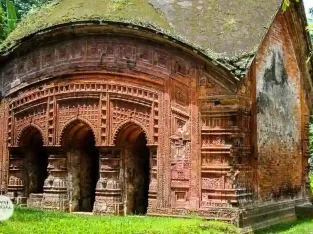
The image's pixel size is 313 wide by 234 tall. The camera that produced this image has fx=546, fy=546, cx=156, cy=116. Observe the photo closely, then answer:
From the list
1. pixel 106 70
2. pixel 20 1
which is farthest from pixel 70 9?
pixel 20 1

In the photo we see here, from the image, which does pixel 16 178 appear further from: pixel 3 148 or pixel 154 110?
pixel 154 110

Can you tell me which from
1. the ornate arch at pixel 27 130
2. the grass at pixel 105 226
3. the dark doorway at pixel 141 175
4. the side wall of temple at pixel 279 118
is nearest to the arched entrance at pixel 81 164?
the ornate arch at pixel 27 130

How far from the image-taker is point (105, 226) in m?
8.45

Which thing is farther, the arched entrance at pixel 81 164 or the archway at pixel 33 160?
the archway at pixel 33 160

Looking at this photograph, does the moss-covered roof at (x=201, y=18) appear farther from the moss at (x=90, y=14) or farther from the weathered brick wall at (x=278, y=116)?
the weathered brick wall at (x=278, y=116)

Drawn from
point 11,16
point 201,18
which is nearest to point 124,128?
point 201,18

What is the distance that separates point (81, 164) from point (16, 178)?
5.37 feet

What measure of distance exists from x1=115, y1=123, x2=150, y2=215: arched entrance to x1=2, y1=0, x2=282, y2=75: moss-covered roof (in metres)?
2.21

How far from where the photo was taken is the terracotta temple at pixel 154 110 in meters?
10.4

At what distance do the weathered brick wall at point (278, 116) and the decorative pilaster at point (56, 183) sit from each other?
4254 mm

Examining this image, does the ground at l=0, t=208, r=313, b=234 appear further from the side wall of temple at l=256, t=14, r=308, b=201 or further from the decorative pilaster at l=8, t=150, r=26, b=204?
the decorative pilaster at l=8, t=150, r=26, b=204

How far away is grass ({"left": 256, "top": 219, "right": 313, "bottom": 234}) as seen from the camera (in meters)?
10.9

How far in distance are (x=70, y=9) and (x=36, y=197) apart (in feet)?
14.3

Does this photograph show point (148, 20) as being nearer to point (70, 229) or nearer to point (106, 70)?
point (106, 70)
